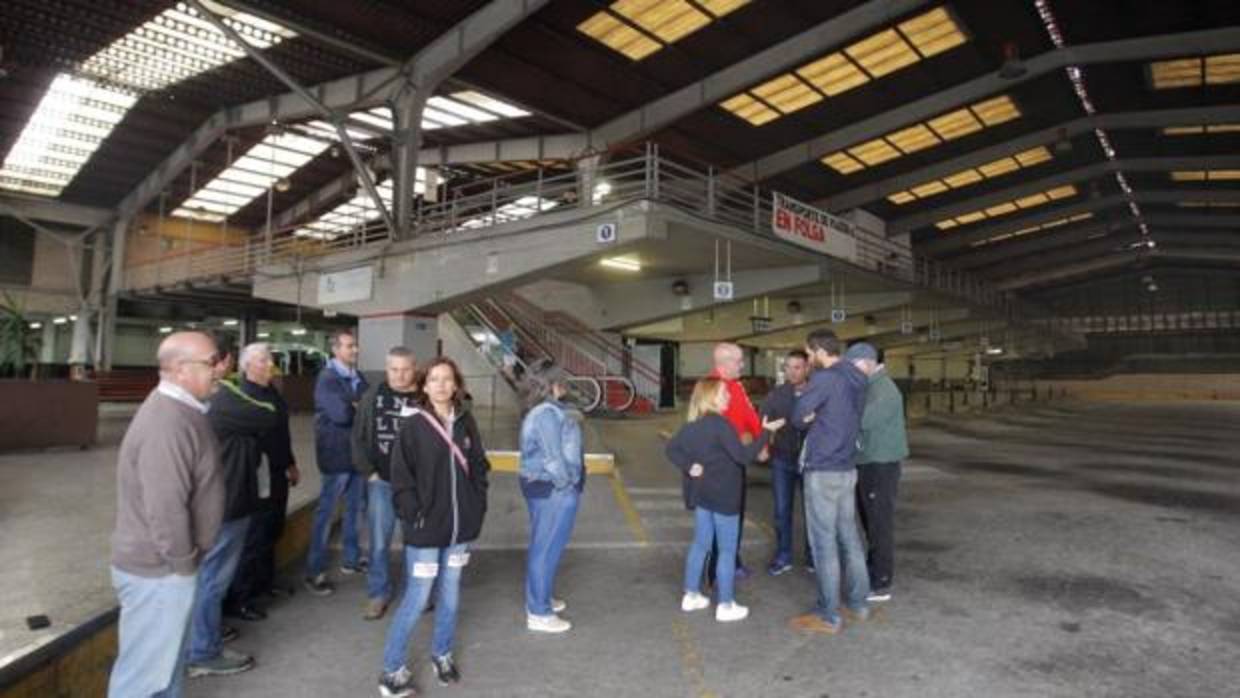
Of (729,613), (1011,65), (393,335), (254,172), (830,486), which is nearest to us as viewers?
Result: (830,486)

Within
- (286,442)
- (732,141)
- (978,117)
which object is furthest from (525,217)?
(978,117)

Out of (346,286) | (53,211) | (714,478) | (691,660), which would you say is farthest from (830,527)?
(53,211)

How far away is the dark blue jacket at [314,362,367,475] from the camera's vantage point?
4.91m

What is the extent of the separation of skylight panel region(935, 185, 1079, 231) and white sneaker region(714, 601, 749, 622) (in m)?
25.6

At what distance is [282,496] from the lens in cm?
462

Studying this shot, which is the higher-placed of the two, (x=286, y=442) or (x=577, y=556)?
(x=286, y=442)

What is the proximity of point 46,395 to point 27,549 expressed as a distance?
7.44 m

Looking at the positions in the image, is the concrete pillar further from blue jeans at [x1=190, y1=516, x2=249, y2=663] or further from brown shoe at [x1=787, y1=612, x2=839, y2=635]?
brown shoe at [x1=787, y1=612, x2=839, y2=635]

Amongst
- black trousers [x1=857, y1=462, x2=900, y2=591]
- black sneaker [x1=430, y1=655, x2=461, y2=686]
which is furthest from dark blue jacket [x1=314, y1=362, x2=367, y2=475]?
black trousers [x1=857, y1=462, x2=900, y2=591]

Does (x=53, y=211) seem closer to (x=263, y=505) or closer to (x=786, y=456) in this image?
(x=263, y=505)

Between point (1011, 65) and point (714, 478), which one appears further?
point (1011, 65)

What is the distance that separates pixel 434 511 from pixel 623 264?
13916 millimetres

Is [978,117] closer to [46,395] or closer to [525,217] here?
[525,217]

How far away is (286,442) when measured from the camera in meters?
4.61
